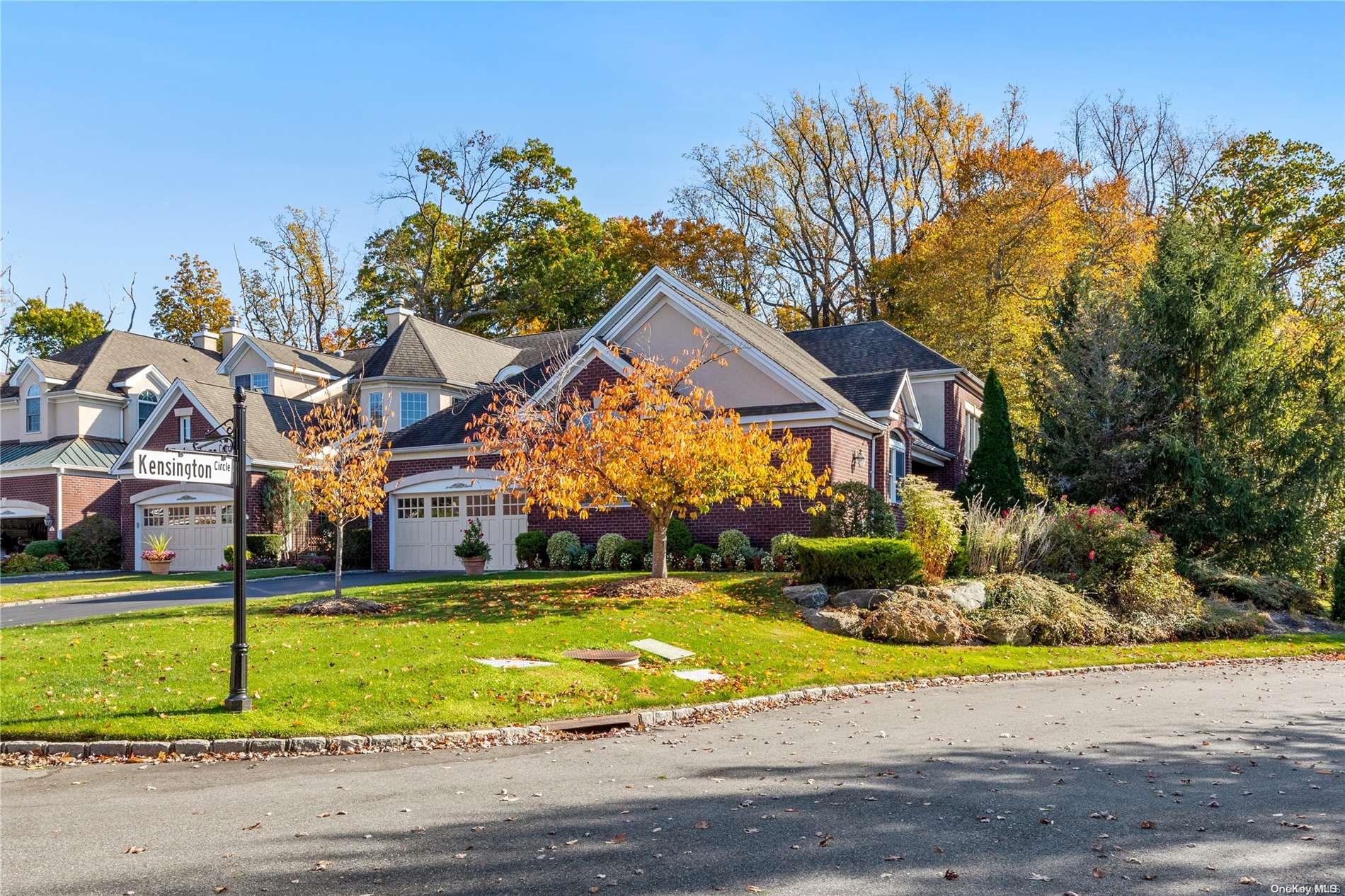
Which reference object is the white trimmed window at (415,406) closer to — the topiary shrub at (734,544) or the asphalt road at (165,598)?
the asphalt road at (165,598)

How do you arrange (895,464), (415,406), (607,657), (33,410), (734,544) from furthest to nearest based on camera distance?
1. (33,410)
2. (415,406)
3. (895,464)
4. (734,544)
5. (607,657)

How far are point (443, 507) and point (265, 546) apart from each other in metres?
6.72

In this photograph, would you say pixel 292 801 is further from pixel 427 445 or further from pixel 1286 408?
pixel 1286 408

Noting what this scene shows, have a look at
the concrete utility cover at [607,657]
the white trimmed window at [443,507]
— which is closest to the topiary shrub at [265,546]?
the white trimmed window at [443,507]

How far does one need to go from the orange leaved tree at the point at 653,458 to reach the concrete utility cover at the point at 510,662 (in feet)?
17.7

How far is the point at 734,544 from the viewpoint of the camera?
2422 cm

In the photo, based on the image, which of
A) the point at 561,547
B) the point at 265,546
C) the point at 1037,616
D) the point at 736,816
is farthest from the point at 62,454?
the point at 736,816

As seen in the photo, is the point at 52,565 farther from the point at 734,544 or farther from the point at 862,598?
the point at 862,598

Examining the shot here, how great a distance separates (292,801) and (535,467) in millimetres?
11609

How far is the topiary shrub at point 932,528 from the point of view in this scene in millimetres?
19906

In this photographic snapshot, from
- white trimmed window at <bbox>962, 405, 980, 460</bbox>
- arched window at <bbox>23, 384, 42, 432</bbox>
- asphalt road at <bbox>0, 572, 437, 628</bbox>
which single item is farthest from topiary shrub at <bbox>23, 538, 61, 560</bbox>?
white trimmed window at <bbox>962, 405, 980, 460</bbox>

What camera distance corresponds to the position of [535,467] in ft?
62.3

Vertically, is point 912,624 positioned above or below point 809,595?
below

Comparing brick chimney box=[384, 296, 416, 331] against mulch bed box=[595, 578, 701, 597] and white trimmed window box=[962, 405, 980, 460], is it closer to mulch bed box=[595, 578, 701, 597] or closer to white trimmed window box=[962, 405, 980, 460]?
white trimmed window box=[962, 405, 980, 460]
